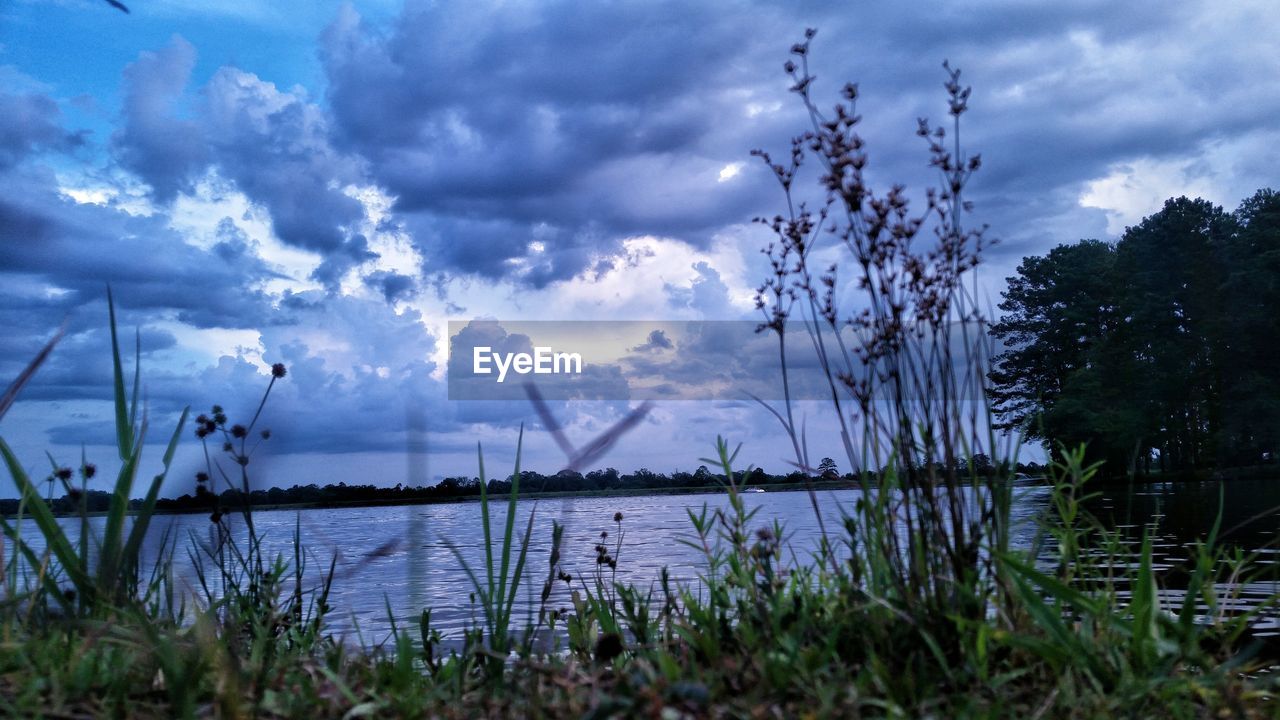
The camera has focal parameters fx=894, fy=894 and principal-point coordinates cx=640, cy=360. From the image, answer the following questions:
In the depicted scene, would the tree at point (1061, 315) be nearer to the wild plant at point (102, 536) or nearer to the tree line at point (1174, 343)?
the tree line at point (1174, 343)

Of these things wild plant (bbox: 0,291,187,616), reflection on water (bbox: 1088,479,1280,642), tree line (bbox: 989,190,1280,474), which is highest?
tree line (bbox: 989,190,1280,474)

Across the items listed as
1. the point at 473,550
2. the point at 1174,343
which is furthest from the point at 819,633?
the point at 1174,343

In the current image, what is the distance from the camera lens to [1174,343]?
114 feet

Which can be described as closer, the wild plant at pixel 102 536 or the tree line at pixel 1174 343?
the wild plant at pixel 102 536

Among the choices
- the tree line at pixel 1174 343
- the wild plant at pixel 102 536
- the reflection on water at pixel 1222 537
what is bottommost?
the reflection on water at pixel 1222 537

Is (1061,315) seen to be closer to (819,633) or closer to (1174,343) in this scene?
(1174,343)

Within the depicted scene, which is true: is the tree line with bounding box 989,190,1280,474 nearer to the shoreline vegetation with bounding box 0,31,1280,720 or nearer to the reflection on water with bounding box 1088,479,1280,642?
the reflection on water with bounding box 1088,479,1280,642

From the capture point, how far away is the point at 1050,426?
1332 inches

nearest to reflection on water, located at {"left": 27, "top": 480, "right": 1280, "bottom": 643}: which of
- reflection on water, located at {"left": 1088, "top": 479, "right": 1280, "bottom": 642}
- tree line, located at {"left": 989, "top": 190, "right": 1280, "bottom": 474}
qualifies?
reflection on water, located at {"left": 1088, "top": 479, "right": 1280, "bottom": 642}

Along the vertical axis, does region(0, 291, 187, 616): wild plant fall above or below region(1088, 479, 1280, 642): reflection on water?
above

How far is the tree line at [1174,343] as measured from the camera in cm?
3306

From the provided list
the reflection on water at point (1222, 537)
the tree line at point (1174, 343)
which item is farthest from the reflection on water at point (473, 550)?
the tree line at point (1174, 343)

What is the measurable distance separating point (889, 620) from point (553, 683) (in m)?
0.93

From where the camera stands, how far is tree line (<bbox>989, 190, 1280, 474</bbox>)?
33062mm
